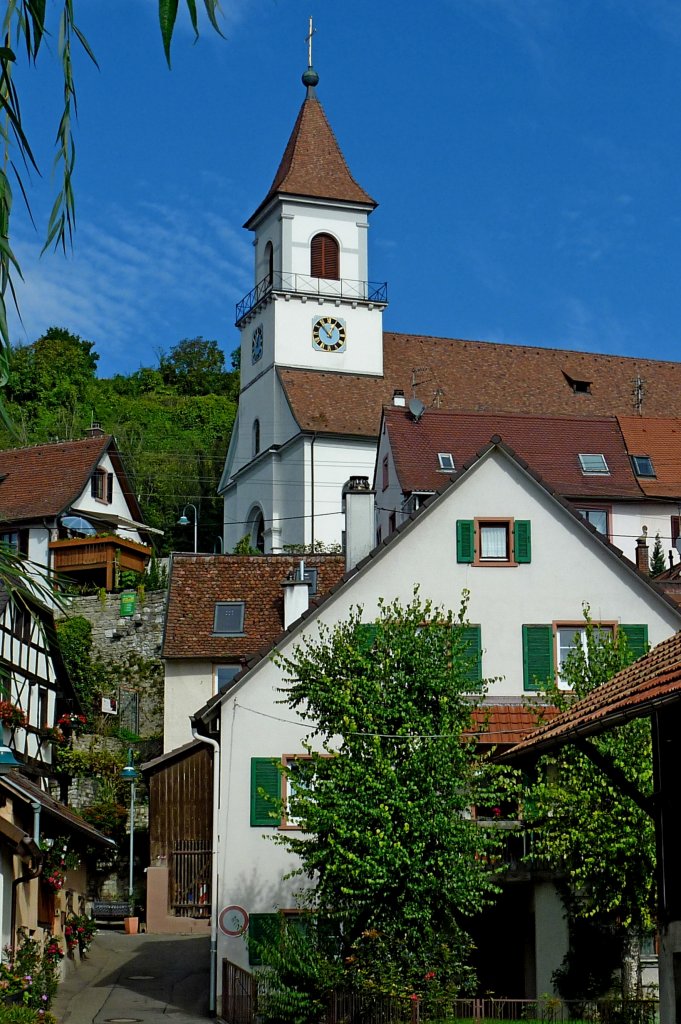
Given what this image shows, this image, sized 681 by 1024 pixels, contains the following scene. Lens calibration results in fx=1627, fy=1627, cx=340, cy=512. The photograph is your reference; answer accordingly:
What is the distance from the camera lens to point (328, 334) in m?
65.8

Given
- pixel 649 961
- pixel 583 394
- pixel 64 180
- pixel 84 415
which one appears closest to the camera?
pixel 64 180

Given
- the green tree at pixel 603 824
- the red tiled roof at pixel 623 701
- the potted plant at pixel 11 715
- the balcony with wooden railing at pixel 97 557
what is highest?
the balcony with wooden railing at pixel 97 557

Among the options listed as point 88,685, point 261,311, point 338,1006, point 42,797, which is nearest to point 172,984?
point 42,797

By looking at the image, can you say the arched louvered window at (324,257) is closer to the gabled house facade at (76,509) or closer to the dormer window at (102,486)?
the gabled house facade at (76,509)

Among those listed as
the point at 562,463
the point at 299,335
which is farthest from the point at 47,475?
the point at 562,463

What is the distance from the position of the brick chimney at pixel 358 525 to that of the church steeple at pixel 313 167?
38297 mm

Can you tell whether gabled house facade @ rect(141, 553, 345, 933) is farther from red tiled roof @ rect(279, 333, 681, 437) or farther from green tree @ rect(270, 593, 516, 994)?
red tiled roof @ rect(279, 333, 681, 437)

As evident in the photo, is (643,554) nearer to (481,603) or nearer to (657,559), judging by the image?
(657,559)

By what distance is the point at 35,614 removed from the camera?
337 inches

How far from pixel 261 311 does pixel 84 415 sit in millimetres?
16266

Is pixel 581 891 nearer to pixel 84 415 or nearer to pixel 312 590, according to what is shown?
pixel 312 590

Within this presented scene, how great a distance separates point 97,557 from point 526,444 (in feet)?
47.5

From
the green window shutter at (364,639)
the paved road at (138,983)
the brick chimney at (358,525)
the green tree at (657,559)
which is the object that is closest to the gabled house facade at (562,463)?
the green tree at (657,559)

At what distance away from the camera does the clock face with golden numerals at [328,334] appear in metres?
65.6
